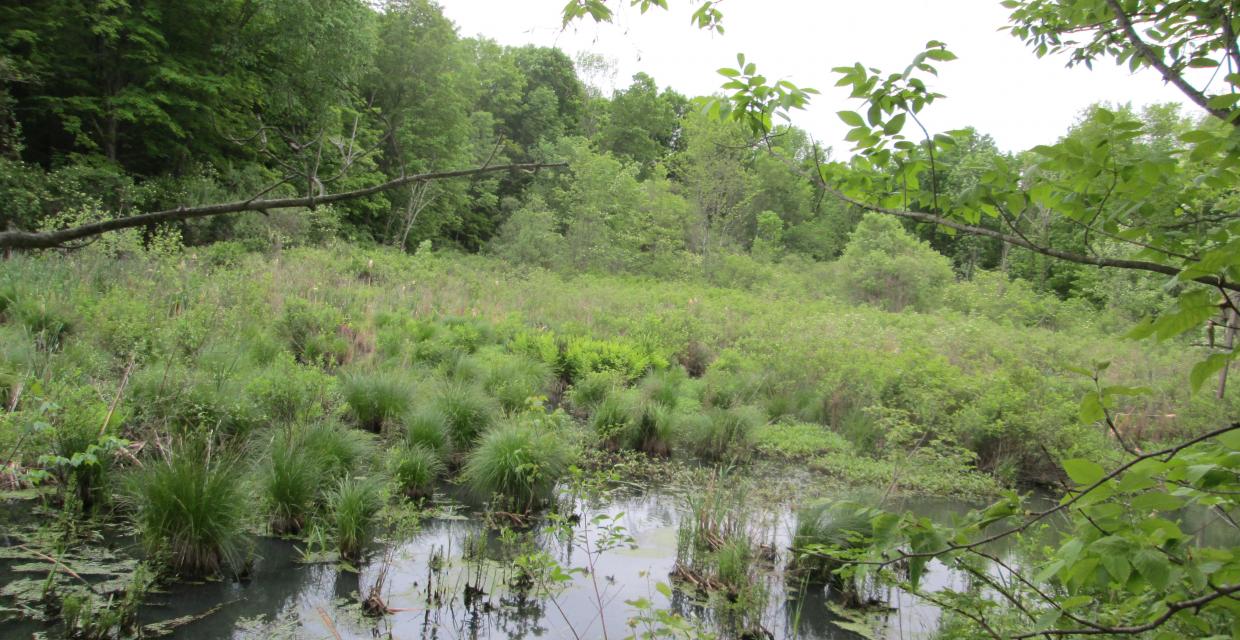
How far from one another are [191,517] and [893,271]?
2446 cm

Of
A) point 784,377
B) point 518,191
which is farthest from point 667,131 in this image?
point 784,377

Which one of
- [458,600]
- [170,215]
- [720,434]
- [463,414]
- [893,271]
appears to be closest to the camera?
[170,215]

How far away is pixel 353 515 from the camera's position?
179 inches

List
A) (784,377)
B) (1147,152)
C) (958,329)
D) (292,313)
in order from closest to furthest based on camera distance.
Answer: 1. (1147,152)
2. (292,313)
3. (784,377)
4. (958,329)

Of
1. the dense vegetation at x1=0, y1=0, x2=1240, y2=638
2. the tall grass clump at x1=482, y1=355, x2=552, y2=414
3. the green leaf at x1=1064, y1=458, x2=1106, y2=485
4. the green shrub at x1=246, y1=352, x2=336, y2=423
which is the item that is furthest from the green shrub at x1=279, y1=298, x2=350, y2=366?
the green leaf at x1=1064, y1=458, x2=1106, y2=485

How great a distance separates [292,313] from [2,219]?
7763 mm

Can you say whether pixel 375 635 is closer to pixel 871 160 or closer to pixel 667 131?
pixel 871 160

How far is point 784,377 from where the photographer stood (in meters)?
Result: 10.5

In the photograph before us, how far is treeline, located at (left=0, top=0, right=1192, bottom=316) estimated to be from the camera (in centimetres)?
1308

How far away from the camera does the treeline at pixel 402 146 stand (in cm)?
1308

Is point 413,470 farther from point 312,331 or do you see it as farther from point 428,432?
point 312,331

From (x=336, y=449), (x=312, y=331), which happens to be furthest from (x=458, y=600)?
(x=312, y=331)

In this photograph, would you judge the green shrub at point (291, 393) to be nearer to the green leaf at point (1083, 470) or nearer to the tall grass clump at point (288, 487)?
the tall grass clump at point (288, 487)

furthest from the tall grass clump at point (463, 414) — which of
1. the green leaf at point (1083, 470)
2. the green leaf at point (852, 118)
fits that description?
the green leaf at point (1083, 470)
